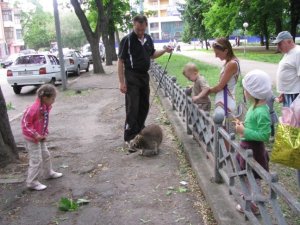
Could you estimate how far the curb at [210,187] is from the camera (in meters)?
3.88

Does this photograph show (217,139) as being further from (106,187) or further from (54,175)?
(54,175)

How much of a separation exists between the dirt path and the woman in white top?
984 mm

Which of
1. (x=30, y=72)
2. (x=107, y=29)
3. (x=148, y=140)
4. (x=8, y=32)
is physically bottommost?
(x=148, y=140)

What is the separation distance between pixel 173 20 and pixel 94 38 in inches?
3307

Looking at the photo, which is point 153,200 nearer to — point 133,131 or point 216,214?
point 216,214

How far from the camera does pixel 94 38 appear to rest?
21.6 meters

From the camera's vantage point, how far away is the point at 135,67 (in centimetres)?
653

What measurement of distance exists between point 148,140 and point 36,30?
83.7 m

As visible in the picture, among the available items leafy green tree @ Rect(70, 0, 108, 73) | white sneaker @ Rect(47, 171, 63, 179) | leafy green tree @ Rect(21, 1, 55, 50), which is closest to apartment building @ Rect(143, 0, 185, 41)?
leafy green tree @ Rect(21, 1, 55, 50)

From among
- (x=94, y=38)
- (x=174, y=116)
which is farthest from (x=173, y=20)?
(x=174, y=116)

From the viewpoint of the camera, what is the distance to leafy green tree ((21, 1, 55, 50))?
85.1m

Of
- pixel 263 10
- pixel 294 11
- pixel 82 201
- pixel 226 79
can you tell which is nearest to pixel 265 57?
pixel 294 11

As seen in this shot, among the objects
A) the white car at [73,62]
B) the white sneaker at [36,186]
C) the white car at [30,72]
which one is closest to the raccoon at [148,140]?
the white sneaker at [36,186]

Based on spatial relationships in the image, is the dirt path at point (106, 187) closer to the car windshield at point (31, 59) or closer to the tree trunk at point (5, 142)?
the tree trunk at point (5, 142)
